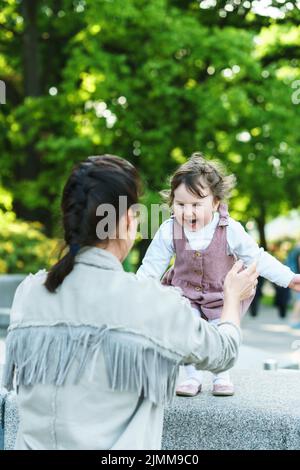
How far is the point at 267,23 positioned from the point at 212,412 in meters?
17.3

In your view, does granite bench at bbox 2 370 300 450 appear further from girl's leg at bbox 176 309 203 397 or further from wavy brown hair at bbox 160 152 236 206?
wavy brown hair at bbox 160 152 236 206

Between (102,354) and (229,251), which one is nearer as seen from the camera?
(102,354)

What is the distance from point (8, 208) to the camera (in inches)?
837

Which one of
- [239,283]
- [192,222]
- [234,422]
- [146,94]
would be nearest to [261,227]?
[146,94]

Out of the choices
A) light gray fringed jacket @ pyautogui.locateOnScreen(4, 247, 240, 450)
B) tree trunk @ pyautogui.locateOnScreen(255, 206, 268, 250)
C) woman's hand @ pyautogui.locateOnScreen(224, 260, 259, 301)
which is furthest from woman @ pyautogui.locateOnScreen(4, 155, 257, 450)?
tree trunk @ pyautogui.locateOnScreen(255, 206, 268, 250)

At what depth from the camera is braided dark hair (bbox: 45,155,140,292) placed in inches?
96.9

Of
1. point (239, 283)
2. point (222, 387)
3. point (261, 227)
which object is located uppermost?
point (261, 227)

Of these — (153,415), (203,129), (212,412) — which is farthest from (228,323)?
(203,129)

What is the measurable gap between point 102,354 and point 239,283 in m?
0.66

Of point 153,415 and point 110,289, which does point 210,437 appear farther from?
point 110,289

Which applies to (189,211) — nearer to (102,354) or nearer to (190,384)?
→ (190,384)

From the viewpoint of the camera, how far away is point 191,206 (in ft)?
12.7

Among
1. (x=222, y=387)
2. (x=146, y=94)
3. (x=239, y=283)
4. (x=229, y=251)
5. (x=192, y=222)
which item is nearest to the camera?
(x=239, y=283)

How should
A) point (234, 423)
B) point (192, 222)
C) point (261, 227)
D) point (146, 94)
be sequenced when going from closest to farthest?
point (234, 423)
point (192, 222)
point (146, 94)
point (261, 227)
